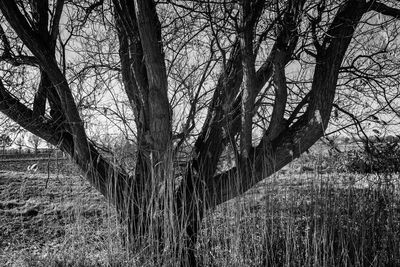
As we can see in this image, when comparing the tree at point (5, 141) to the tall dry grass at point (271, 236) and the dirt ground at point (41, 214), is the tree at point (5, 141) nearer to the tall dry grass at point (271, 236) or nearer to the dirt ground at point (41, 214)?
the dirt ground at point (41, 214)

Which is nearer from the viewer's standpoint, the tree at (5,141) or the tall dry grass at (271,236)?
the tall dry grass at (271,236)

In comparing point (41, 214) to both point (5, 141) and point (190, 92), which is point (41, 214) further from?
point (190, 92)

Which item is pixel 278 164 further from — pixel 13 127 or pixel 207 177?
pixel 13 127

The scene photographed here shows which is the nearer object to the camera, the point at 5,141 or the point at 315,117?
the point at 315,117

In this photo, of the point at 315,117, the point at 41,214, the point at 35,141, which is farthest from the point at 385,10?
the point at 41,214

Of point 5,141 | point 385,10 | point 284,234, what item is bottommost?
point 284,234

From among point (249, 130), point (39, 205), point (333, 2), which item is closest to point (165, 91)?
point (249, 130)

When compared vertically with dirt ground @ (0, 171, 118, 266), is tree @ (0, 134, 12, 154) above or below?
above

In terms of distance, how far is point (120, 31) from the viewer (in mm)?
1980

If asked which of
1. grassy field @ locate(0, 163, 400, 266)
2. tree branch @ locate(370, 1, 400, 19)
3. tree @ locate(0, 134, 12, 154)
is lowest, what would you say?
grassy field @ locate(0, 163, 400, 266)

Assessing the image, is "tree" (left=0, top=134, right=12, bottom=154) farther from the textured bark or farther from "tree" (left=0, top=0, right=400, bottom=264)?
the textured bark

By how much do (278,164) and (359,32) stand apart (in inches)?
35.6

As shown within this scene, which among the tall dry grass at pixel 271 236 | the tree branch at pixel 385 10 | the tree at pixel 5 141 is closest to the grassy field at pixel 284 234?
the tall dry grass at pixel 271 236

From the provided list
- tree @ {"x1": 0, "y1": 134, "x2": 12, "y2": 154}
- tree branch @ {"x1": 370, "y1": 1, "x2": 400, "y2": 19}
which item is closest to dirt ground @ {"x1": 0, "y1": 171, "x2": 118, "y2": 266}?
tree @ {"x1": 0, "y1": 134, "x2": 12, "y2": 154}
